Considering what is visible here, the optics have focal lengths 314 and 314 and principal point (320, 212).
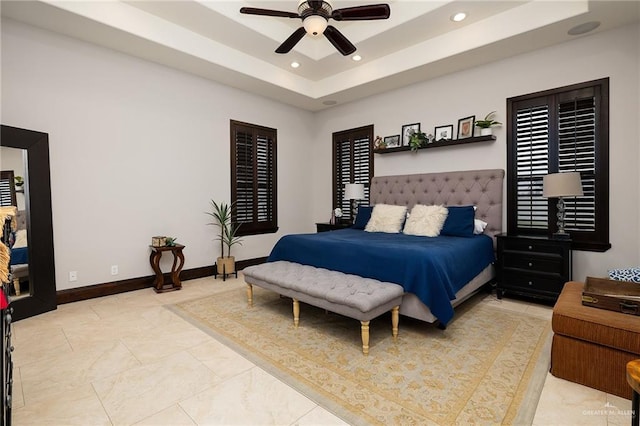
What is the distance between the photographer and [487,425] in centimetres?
165

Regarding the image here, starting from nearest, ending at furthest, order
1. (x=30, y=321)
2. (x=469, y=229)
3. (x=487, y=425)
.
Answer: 1. (x=487, y=425)
2. (x=30, y=321)
3. (x=469, y=229)

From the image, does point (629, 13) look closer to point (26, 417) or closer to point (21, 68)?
point (26, 417)

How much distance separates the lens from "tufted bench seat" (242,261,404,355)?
2395 mm

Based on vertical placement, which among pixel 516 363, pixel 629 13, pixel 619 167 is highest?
pixel 629 13

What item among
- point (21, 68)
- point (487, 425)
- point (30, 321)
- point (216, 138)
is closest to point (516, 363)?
point (487, 425)

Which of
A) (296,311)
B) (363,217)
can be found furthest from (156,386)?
(363,217)

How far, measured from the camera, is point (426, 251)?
9.03 ft

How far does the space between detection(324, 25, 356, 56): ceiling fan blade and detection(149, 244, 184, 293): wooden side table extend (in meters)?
3.10

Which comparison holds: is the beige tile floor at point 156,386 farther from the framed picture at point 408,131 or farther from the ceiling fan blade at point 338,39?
the framed picture at point 408,131

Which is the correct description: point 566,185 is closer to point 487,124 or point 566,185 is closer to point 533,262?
point 533,262

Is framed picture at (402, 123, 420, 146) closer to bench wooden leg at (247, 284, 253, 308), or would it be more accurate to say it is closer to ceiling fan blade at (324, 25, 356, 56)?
ceiling fan blade at (324, 25, 356, 56)

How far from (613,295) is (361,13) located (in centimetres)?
285

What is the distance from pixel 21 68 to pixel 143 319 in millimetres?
2910

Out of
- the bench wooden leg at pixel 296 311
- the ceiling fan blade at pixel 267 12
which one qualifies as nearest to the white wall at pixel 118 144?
the ceiling fan blade at pixel 267 12
